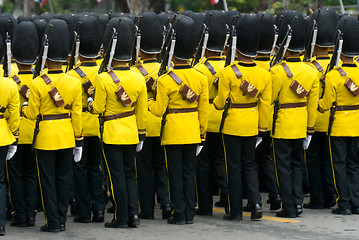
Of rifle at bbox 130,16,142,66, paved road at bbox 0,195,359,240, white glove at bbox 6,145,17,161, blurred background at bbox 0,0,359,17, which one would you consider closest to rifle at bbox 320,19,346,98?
paved road at bbox 0,195,359,240

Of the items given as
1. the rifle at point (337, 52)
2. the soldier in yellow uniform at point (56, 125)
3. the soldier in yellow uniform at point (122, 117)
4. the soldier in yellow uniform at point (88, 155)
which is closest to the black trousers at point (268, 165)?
the rifle at point (337, 52)

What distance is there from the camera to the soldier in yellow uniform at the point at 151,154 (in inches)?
405

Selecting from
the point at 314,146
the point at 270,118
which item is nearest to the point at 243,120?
the point at 270,118

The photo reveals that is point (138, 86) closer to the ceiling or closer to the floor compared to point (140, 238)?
closer to the ceiling

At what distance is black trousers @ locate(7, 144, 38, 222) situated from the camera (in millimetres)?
9898

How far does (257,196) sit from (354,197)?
121 cm

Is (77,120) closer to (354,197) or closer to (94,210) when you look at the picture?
(94,210)

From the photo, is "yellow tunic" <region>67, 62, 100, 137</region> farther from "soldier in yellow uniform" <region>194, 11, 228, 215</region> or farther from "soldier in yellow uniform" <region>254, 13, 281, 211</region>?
"soldier in yellow uniform" <region>254, 13, 281, 211</region>


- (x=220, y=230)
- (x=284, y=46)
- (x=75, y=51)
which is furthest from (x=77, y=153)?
(x=284, y=46)

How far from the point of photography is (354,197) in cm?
1056

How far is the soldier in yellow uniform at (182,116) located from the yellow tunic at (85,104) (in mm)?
738

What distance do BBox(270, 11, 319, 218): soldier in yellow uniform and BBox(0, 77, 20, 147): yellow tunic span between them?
9.37 ft

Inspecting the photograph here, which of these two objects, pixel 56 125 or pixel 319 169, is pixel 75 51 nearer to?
pixel 56 125

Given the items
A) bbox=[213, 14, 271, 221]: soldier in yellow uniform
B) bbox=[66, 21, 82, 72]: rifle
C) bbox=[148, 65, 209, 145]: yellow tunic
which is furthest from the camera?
bbox=[66, 21, 82, 72]: rifle
